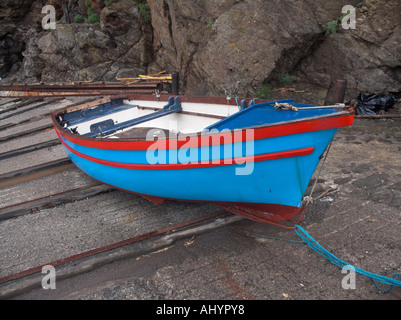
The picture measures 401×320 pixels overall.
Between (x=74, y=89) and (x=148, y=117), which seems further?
(x=74, y=89)

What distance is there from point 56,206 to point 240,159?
372cm

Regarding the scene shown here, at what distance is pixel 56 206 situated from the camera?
5.41 meters

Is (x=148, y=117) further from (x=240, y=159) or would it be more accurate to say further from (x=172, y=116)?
(x=240, y=159)

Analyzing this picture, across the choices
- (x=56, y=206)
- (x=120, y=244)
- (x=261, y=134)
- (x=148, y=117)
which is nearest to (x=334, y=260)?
(x=261, y=134)

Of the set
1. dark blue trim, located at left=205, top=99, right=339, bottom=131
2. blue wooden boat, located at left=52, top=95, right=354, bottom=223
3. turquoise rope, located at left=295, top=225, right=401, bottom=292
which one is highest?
dark blue trim, located at left=205, top=99, right=339, bottom=131

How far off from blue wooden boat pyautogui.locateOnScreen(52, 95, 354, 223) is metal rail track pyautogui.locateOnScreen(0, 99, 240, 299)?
0.47 metres

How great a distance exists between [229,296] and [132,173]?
2.37m

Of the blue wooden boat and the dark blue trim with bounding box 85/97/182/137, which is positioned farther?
the dark blue trim with bounding box 85/97/182/137

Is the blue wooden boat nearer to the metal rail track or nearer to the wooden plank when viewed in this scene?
the metal rail track

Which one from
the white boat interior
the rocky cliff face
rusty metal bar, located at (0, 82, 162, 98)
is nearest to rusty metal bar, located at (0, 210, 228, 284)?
the white boat interior

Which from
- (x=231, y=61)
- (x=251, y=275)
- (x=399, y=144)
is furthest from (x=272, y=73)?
(x=251, y=275)

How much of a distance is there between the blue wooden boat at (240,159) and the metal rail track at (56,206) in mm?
474

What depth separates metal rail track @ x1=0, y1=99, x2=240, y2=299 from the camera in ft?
12.2
